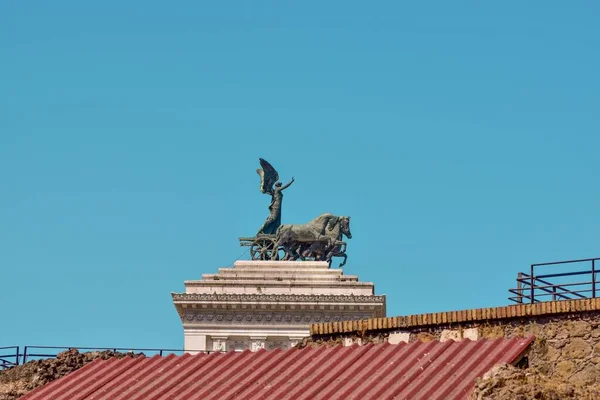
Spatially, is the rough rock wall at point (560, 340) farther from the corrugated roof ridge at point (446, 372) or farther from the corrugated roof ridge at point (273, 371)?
the corrugated roof ridge at point (273, 371)

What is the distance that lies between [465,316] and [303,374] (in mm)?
2858

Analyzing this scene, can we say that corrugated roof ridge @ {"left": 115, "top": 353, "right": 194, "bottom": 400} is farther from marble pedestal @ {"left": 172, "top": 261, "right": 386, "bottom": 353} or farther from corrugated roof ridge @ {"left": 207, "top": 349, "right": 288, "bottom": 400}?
marble pedestal @ {"left": 172, "top": 261, "right": 386, "bottom": 353}

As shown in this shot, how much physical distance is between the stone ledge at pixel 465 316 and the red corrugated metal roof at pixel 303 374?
396 millimetres

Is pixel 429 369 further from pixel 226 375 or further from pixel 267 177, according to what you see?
pixel 267 177

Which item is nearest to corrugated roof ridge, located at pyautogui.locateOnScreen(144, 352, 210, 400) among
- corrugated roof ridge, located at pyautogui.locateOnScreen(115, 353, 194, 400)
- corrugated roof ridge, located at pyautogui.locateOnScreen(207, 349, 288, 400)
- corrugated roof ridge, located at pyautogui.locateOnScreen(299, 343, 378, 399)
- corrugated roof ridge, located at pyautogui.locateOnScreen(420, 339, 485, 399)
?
corrugated roof ridge, located at pyautogui.locateOnScreen(115, 353, 194, 400)

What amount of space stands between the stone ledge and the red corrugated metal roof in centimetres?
40

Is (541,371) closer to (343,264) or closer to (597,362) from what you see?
(597,362)

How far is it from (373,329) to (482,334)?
7.94 ft

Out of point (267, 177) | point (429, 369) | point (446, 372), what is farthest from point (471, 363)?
point (267, 177)

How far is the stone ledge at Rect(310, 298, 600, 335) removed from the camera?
2869 centimetres

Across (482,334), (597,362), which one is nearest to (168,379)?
(482,334)

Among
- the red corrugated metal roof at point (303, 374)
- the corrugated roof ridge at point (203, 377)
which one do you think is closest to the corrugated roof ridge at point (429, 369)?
the red corrugated metal roof at point (303, 374)

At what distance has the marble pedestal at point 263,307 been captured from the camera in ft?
364

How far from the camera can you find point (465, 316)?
30.3m
